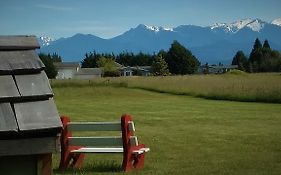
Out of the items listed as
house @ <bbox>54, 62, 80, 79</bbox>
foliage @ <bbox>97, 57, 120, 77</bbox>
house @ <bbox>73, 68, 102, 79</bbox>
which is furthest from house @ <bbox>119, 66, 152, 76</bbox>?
house @ <bbox>54, 62, 80, 79</bbox>

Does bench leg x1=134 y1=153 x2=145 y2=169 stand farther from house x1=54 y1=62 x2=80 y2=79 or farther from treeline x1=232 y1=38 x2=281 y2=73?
house x1=54 y1=62 x2=80 y2=79

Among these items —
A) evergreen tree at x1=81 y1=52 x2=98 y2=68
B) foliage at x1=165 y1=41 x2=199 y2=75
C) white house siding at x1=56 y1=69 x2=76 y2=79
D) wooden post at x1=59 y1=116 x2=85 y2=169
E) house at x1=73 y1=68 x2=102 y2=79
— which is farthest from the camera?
evergreen tree at x1=81 y1=52 x2=98 y2=68

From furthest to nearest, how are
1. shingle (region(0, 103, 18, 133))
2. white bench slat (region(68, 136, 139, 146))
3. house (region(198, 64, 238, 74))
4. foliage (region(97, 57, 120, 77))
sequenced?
1. house (region(198, 64, 238, 74))
2. foliage (region(97, 57, 120, 77))
3. white bench slat (region(68, 136, 139, 146))
4. shingle (region(0, 103, 18, 133))

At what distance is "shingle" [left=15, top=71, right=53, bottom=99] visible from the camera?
2678 mm

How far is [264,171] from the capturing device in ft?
27.8

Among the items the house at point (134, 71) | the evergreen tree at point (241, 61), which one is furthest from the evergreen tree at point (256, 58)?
the house at point (134, 71)

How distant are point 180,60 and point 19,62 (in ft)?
398

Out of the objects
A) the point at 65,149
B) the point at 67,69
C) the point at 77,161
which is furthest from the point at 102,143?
the point at 67,69

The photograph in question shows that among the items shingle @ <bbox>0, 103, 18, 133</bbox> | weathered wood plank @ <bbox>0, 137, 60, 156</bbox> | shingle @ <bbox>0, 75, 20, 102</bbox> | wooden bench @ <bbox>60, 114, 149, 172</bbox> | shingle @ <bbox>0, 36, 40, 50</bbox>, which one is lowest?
wooden bench @ <bbox>60, 114, 149, 172</bbox>

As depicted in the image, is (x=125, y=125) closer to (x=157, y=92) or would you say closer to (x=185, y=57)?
(x=157, y=92)

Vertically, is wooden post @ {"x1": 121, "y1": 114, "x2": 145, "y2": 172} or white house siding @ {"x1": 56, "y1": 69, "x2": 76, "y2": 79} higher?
wooden post @ {"x1": 121, "y1": 114, "x2": 145, "y2": 172}

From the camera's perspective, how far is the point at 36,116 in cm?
264

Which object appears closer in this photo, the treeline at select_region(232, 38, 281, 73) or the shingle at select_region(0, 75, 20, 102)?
the shingle at select_region(0, 75, 20, 102)

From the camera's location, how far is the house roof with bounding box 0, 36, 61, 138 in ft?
8.60
